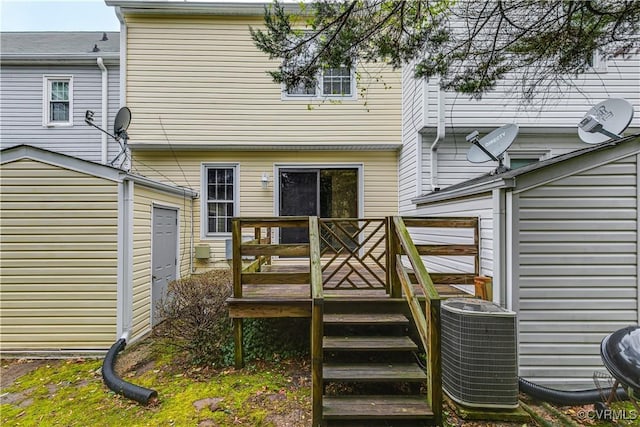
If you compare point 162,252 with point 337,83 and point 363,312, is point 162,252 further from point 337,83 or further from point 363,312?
point 337,83

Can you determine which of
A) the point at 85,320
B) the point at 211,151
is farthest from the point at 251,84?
the point at 85,320

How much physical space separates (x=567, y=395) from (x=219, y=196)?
673 cm

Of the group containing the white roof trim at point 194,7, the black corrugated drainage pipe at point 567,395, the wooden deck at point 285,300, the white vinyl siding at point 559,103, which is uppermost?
the white roof trim at point 194,7

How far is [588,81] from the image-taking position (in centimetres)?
613

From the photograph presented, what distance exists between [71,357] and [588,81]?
399 inches

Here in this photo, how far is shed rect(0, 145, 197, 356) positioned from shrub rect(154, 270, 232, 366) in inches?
35.2

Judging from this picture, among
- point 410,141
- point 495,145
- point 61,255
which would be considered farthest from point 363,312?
point 61,255

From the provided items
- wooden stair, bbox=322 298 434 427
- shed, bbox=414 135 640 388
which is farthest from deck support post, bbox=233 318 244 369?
shed, bbox=414 135 640 388

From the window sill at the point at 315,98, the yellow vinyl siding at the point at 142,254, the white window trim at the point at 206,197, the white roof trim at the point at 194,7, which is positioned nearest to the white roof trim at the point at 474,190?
the window sill at the point at 315,98

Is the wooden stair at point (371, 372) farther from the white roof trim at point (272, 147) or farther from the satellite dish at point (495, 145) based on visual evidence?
the white roof trim at point (272, 147)

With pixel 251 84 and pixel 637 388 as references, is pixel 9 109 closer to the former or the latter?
pixel 251 84

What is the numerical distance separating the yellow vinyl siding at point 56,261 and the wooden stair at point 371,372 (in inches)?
130

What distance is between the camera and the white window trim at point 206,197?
23.2 feet

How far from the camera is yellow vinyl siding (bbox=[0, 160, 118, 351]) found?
437 cm
